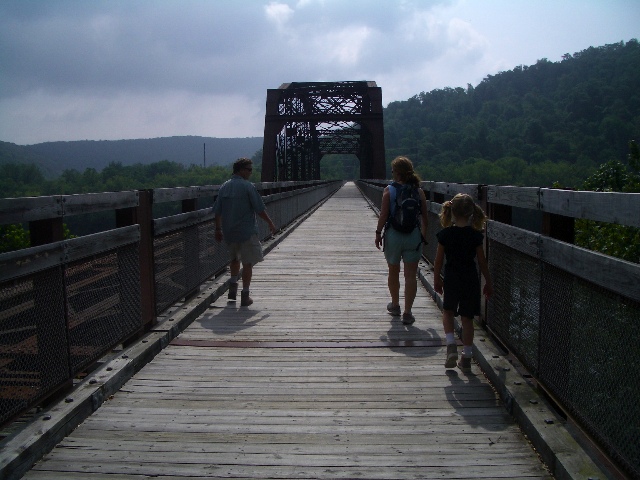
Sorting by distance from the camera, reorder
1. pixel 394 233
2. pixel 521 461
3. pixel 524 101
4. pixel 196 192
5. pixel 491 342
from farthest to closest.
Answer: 1. pixel 524 101
2. pixel 196 192
3. pixel 394 233
4. pixel 491 342
5. pixel 521 461

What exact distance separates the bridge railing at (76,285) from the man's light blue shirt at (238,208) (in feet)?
2.10

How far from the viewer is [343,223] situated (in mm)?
18641

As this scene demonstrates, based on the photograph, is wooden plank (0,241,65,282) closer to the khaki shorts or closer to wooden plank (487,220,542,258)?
wooden plank (487,220,542,258)

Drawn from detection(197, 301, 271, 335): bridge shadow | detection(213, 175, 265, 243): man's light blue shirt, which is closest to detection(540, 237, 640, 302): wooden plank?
detection(197, 301, 271, 335): bridge shadow

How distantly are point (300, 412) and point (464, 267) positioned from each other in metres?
1.54

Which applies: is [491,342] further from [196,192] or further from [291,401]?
[196,192]

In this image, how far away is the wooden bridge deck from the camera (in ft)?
10.5

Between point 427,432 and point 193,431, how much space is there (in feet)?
4.02

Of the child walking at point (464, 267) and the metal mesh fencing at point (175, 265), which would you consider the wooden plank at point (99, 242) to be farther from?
the child walking at point (464, 267)

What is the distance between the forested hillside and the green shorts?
92.6 m

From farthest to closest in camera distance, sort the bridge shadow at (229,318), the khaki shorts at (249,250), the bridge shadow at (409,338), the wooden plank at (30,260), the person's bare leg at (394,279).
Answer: the khaki shorts at (249,250) < the person's bare leg at (394,279) < the bridge shadow at (229,318) < the bridge shadow at (409,338) < the wooden plank at (30,260)

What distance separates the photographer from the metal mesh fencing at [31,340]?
3.18m

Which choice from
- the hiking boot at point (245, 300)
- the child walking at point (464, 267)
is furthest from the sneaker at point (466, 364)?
the hiking boot at point (245, 300)

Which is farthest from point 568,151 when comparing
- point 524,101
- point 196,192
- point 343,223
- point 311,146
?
point 196,192
